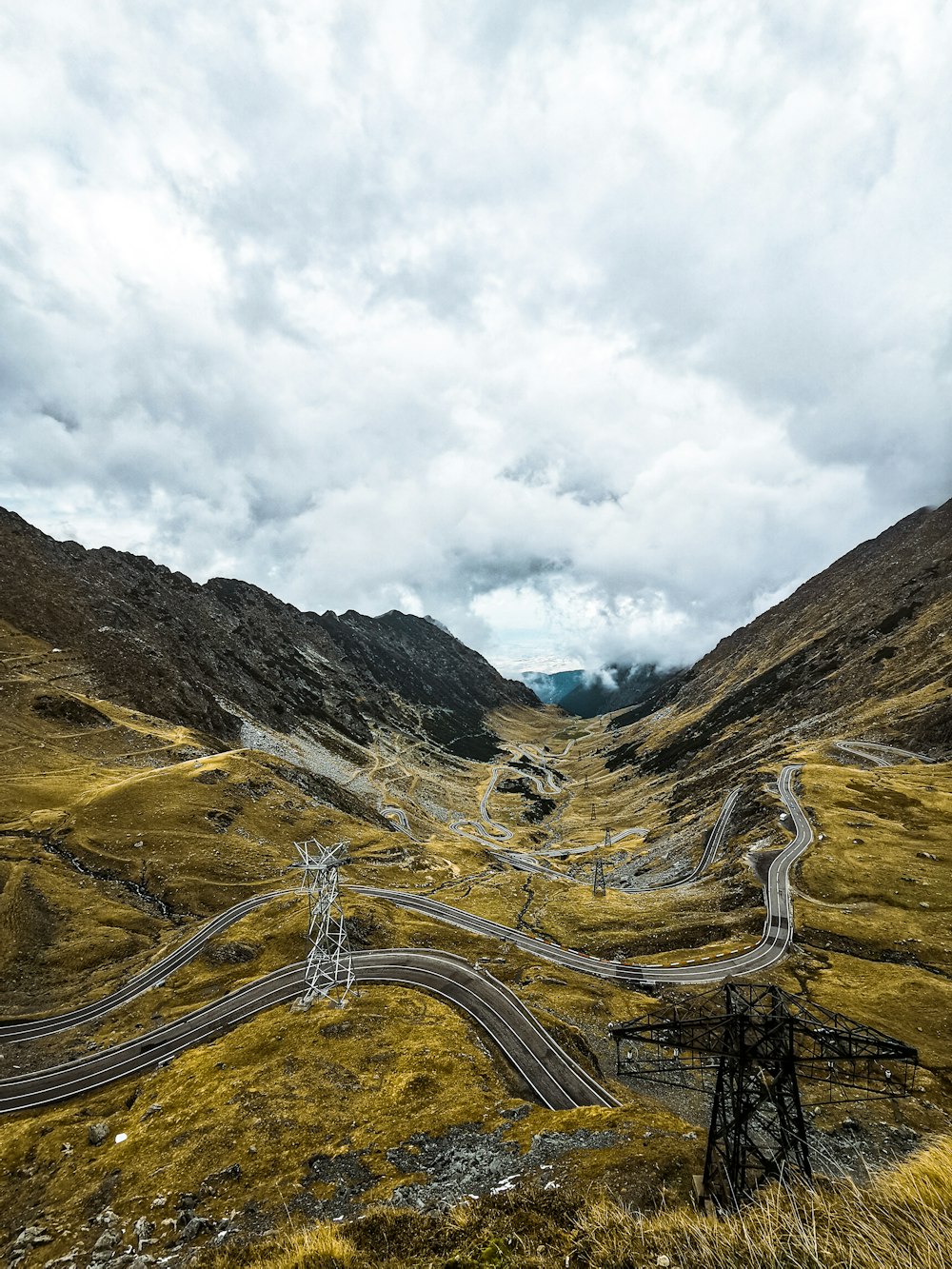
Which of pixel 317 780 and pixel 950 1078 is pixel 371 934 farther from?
pixel 317 780

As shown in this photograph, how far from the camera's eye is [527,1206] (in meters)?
21.6

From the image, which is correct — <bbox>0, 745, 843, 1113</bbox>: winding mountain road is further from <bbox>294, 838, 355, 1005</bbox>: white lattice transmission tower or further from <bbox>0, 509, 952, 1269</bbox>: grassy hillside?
<bbox>294, 838, 355, 1005</bbox>: white lattice transmission tower

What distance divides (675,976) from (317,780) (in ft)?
355

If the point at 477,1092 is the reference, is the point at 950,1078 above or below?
below

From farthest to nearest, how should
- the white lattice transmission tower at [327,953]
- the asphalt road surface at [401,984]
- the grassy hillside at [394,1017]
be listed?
the white lattice transmission tower at [327,953]
the asphalt road surface at [401,984]
the grassy hillside at [394,1017]

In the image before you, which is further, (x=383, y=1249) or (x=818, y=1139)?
(x=818, y=1139)

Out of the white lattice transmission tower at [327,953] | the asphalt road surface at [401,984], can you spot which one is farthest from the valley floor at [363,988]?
the white lattice transmission tower at [327,953]

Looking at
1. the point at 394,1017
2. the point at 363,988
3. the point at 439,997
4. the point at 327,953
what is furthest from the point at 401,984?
the point at 327,953

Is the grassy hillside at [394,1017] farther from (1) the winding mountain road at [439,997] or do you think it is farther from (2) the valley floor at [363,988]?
(1) the winding mountain road at [439,997]

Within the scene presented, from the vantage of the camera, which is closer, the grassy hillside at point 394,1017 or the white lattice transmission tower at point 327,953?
the grassy hillside at point 394,1017

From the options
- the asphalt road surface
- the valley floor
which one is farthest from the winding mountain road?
the valley floor

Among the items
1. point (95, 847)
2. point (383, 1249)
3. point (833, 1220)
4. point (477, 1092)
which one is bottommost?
point (477, 1092)

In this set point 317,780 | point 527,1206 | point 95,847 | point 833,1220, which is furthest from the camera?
point 317,780

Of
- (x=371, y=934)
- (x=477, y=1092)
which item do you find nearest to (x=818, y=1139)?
(x=477, y=1092)
